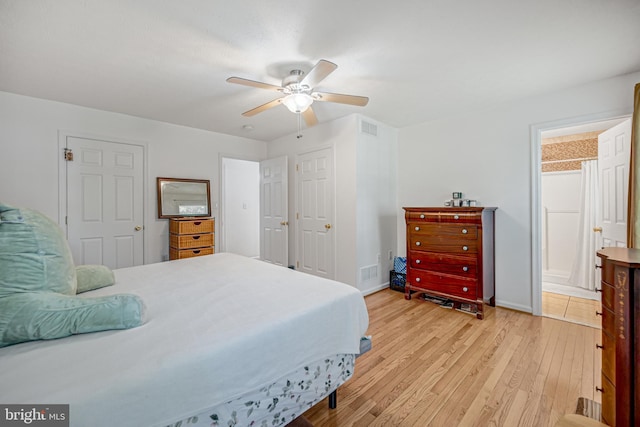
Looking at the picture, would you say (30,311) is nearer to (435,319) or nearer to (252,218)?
(435,319)

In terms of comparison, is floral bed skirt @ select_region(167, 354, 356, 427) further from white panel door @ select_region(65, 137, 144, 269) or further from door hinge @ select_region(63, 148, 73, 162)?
door hinge @ select_region(63, 148, 73, 162)

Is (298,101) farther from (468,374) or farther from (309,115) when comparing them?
(468,374)

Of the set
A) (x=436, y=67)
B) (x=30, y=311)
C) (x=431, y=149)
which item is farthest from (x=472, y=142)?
(x=30, y=311)

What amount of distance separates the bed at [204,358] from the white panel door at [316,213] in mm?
2081

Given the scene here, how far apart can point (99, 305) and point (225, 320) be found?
0.51 m

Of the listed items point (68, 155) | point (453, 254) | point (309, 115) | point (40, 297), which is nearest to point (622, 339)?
point (453, 254)

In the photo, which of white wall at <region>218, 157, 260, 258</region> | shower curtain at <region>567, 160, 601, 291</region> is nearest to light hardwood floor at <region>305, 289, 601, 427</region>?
shower curtain at <region>567, 160, 601, 291</region>

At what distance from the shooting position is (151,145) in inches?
144

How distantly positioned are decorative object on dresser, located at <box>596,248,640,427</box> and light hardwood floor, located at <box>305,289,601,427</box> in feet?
1.17

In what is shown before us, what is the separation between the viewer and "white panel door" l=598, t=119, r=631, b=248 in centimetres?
240

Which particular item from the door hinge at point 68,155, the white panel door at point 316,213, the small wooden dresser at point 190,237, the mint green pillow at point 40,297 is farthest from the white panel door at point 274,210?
the mint green pillow at point 40,297

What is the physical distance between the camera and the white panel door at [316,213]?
12.4 feet

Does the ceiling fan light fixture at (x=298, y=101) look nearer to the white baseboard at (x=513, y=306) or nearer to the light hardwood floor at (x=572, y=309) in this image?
the white baseboard at (x=513, y=306)

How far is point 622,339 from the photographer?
47.4 inches
